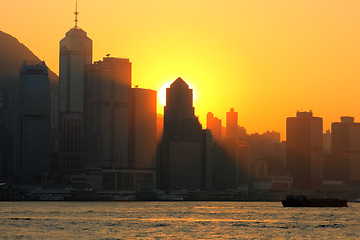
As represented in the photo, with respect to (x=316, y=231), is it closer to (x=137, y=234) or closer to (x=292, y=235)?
(x=292, y=235)

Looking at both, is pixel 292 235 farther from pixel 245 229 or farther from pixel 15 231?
pixel 15 231

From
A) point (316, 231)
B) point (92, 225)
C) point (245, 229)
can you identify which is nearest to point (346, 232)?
point (316, 231)

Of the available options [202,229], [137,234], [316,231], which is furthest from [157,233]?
[316,231]

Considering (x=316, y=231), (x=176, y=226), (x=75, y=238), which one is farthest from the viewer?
(x=176, y=226)

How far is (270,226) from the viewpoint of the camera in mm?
198625

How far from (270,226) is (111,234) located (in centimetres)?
Result: 4755

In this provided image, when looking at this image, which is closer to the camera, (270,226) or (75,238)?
(75,238)

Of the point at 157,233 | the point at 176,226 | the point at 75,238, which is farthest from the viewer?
the point at 176,226

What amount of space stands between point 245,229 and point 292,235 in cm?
1888

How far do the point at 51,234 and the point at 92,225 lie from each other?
30952mm

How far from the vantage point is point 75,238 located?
15688 cm

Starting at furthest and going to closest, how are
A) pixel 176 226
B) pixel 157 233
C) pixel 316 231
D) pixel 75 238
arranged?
pixel 176 226, pixel 316 231, pixel 157 233, pixel 75 238

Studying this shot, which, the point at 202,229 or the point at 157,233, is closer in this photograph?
the point at 157,233

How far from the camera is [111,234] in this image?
545 ft
